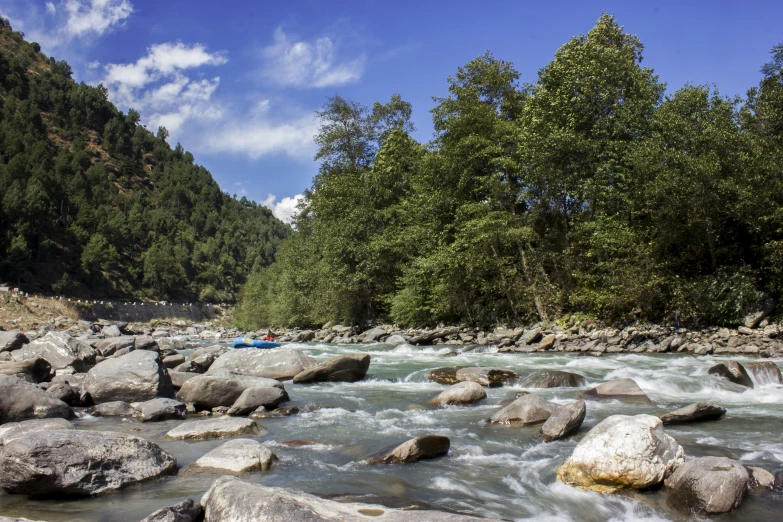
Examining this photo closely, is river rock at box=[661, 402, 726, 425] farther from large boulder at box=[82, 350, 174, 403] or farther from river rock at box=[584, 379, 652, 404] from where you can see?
large boulder at box=[82, 350, 174, 403]

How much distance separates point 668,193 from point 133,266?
341ft

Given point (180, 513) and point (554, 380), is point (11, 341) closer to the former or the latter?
point (180, 513)

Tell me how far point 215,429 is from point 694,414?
23.7 feet

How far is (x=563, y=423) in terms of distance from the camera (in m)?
7.30

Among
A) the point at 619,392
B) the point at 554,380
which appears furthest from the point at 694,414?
the point at 554,380

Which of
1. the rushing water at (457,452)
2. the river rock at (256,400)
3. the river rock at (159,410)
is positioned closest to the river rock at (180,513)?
the rushing water at (457,452)

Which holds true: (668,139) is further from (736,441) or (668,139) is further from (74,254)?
(74,254)

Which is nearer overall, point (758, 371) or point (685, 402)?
point (685, 402)

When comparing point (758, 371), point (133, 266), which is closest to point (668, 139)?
point (758, 371)

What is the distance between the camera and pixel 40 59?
164 meters

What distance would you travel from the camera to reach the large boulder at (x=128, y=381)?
10.2 m

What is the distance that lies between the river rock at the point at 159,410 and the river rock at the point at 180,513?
5089mm

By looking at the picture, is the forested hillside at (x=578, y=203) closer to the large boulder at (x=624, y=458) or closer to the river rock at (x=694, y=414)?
the river rock at (x=694, y=414)

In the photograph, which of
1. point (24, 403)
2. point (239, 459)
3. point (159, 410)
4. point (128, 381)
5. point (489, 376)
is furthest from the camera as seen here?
point (489, 376)
